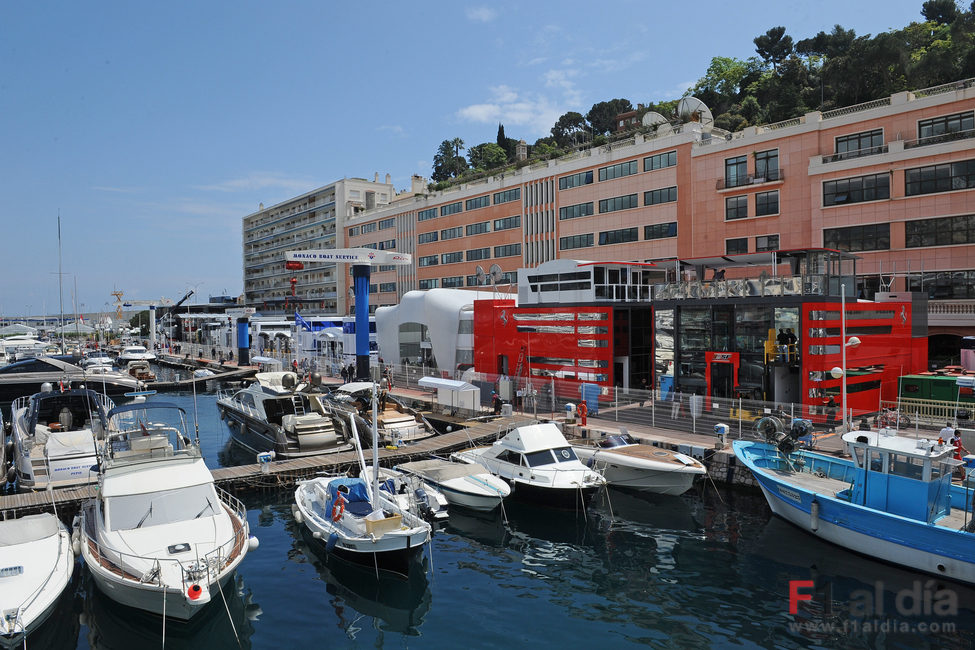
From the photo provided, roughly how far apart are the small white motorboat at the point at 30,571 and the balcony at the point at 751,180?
45310 mm

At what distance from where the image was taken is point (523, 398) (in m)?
32.3

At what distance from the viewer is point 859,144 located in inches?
1640

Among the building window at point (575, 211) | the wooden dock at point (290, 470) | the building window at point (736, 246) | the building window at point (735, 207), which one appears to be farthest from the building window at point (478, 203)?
A: the wooden dock at point (290, 470)

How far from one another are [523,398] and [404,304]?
2042 cm

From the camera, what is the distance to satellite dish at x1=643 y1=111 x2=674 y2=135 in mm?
52281

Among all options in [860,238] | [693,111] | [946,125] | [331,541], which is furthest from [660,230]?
[331,541]

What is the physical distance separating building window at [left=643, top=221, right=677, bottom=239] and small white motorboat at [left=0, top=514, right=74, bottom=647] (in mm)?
45501

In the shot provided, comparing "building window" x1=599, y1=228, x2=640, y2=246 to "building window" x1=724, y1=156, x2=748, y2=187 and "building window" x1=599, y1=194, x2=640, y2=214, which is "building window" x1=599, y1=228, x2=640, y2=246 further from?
"building window" x1=724, y1=156, x2=748, y2=187

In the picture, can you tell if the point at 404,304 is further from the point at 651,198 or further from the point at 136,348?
the point at 136,348

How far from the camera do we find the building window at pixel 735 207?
47.6m

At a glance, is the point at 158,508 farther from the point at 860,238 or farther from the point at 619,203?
the point at 619,203

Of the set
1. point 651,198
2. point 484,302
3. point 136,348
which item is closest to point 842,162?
point 651,198

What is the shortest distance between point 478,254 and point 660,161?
24.1m

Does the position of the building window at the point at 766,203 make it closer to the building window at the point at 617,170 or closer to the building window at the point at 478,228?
the building window at the point at 617,170
